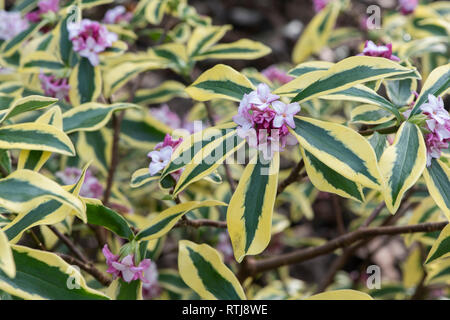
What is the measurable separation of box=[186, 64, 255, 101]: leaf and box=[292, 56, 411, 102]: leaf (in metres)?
0.09

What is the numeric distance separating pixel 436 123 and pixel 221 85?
13.2 inches

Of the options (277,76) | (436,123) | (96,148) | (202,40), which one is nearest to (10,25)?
(96,148)

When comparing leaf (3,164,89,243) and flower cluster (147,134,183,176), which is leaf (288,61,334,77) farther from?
leaf (3,164,89,243)

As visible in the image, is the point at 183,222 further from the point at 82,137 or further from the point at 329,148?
the point at 82,137

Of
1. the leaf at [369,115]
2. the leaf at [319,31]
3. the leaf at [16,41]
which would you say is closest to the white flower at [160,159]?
the leaf at [369,115]

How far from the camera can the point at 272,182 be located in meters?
0.80

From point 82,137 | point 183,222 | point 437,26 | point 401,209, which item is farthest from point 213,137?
point 437,26

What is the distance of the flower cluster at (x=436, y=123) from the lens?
776 mm

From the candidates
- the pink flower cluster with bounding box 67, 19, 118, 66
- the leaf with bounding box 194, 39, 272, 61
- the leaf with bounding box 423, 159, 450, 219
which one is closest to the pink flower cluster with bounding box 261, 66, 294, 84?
the leaf with bounding box 194, 39, 272, 61

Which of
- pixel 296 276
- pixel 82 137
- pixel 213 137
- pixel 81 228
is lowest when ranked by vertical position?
pixel 296 276

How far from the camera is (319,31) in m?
1.78

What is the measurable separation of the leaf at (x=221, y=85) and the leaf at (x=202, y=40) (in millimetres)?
404

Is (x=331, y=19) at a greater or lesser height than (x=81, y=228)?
greater

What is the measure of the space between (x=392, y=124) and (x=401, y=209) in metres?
0.66
